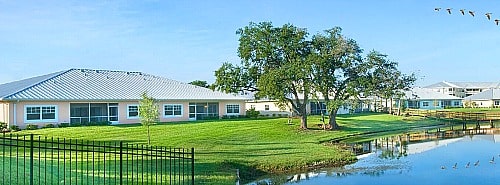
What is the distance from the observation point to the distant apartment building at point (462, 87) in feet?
418

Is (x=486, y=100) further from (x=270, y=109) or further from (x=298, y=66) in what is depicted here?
(x=298, y=66)

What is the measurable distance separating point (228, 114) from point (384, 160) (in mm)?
26908

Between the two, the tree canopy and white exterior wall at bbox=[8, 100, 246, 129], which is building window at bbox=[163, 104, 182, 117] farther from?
the tree canopy

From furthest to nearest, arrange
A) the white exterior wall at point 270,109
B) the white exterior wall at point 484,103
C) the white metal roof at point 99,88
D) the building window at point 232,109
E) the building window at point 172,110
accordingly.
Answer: the white exterior wall at point 484,103
the white exterior wall at point 270,109
the building window at point 232,109
the building window at point 172,110
the white metal roof at point 99,88

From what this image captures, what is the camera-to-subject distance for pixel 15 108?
34906mm

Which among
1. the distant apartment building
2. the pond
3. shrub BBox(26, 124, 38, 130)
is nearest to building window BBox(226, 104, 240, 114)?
shrub BBox(26, 124, 38, 130)

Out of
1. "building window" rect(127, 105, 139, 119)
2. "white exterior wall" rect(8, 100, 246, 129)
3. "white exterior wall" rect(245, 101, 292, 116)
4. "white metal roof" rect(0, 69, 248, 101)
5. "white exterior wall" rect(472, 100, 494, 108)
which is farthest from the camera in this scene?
"white exterior wall" rect(472, 100, 494, 108)

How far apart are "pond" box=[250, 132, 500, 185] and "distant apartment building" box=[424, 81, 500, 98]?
100612 millimetres

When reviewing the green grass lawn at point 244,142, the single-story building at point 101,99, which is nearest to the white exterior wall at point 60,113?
the single-story building at point 101,99

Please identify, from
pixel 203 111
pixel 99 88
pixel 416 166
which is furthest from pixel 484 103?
pixel 416 166

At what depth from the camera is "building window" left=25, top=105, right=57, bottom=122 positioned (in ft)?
117

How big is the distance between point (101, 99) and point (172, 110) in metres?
7.08

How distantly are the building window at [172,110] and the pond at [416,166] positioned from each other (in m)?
18.8

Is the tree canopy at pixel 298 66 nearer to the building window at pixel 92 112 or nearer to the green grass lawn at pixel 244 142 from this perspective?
the green grass lawn at pixel 244 142
